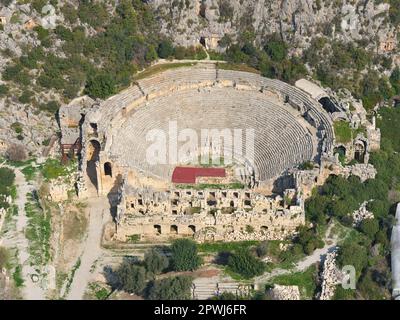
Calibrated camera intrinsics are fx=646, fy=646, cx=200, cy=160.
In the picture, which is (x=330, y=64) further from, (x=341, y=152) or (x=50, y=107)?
(x=50, y=107)

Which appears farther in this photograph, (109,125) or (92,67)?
(92,67)

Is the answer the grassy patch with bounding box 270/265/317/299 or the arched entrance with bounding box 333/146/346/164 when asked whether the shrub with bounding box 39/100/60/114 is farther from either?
the grassy patch with bounding box 270/265/317/299

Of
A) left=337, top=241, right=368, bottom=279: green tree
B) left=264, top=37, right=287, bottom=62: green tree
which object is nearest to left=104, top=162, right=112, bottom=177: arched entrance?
left=337, top=241, right=368, bottom=279: green tree

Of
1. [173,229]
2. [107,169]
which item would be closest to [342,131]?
[173,229]

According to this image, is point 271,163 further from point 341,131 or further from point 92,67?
point 92,67

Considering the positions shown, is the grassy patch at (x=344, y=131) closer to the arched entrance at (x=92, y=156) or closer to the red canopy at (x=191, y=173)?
the red canopy at (x=191, y=173)

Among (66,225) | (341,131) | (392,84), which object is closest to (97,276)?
(66,225)
